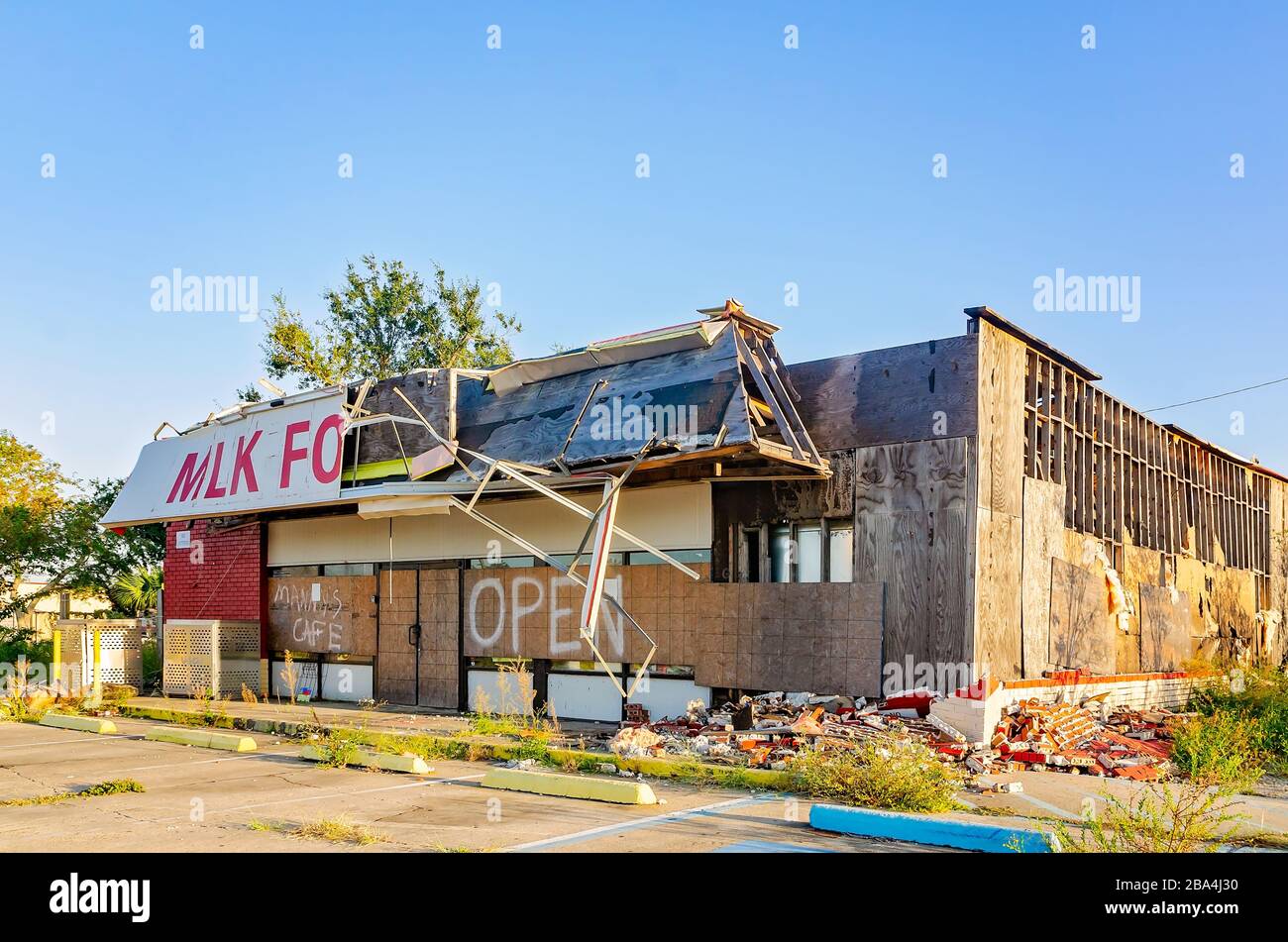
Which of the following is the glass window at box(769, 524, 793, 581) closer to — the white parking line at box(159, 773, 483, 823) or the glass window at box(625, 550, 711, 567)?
the glass window at box(625, 550, 711, 567)

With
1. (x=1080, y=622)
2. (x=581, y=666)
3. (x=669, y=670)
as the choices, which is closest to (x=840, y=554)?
(x=669, y=670)

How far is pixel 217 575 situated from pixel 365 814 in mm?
15421

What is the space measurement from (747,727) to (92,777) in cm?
760

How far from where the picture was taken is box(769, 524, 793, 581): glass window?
49.4 ft

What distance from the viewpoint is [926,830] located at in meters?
8.10

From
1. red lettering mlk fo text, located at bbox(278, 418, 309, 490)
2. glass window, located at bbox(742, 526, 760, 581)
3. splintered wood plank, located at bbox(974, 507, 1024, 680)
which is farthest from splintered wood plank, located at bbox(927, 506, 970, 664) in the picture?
red lettering mlk fo text, located at bbox(278, 418, 309, 490)

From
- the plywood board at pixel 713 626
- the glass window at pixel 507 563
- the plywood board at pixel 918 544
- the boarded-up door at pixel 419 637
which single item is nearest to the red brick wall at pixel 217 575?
the boarded-up door at pixel 419 637

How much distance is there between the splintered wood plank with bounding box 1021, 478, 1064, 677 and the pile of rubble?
79 centimetres

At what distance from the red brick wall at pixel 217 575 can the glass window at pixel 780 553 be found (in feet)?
39.4

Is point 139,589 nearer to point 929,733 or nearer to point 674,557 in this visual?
point 674,557

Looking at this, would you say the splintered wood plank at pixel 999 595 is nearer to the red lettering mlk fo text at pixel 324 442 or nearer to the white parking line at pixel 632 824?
the white parking line at pixel 632 824
